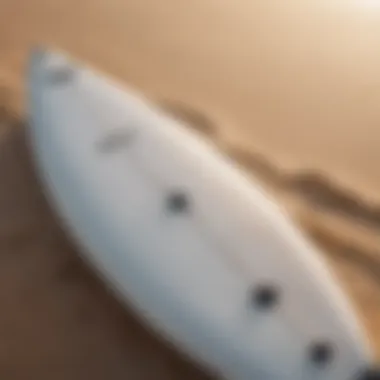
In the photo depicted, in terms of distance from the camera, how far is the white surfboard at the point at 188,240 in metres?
0.79

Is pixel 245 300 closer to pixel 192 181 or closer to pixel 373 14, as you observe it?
pixel 192 181

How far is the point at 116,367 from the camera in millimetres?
852

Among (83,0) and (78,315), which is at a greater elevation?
(83,0)

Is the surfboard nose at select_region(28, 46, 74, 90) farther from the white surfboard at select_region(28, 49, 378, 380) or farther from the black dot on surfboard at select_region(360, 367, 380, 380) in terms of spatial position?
the black dot on surfboard at select_region(360, 367, 380, 380)

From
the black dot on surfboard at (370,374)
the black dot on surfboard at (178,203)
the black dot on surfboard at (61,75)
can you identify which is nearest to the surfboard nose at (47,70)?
the black dot on surfboard at (61,75)

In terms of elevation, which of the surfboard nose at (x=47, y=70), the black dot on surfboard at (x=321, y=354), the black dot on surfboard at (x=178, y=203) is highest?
the surfboard nose at (x=47, y=70)

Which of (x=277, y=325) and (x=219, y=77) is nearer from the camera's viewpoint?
(x=277, y=325)

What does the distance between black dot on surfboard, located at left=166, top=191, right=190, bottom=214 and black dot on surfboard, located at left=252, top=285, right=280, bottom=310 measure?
5.5 inches

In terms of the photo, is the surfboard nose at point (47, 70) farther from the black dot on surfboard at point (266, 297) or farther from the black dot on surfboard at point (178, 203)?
the black dot on surfboard at point (266, 297)

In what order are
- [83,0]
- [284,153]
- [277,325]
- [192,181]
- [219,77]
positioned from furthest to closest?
1. [83,0]
2. [219,77]
3. [284,153]
4. [192,181]
5. [277,325]

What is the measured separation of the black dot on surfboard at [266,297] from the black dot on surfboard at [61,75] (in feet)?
1.35

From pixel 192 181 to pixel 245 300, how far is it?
17 cm

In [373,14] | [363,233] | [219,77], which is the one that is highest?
[373,14]

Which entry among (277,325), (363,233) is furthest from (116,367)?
(363,233)
